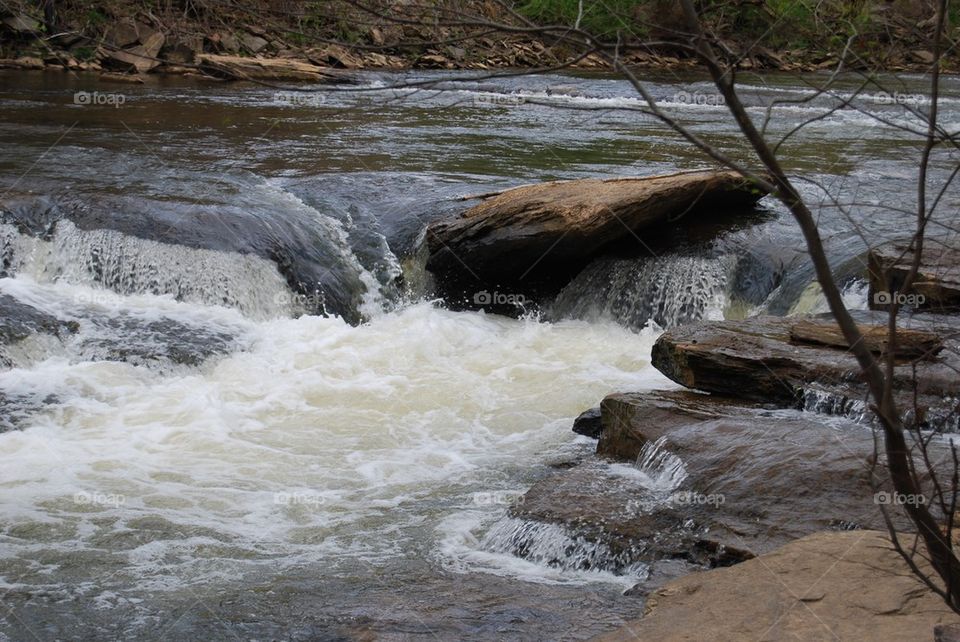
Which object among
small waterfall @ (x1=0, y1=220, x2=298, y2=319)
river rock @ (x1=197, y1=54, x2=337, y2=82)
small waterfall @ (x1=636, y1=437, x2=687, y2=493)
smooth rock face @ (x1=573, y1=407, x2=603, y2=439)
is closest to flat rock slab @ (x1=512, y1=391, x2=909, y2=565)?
small waterfall @ (x1=636, y1=437, x2=687, y2=493)

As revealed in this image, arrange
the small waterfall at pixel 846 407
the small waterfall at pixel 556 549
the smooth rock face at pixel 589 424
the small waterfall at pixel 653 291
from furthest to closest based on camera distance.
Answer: the small waterfall at pixel 653 291 < the smooth rock face at pixel 589 424 < the small waterfall at pixel 846 407 < the small waterfall at pixel 556 549

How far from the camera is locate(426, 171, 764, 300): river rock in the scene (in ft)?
28.9

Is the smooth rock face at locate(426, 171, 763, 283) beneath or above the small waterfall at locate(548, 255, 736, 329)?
above

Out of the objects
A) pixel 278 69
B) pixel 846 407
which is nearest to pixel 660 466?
pixel 846 407

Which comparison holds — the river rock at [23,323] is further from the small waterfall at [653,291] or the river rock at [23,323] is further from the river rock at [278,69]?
the river rock at [278,69]

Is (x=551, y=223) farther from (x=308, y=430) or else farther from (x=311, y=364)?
(x=308, y=430)

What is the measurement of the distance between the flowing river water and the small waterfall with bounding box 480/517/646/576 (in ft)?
0.04

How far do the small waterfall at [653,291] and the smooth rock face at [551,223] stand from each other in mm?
257

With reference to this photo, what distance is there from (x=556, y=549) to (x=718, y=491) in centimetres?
79

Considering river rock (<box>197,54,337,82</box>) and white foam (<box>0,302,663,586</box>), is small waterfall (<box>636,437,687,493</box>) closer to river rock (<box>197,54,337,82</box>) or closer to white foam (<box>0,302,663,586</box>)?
white foam (<box>0,302,663,586</box>)

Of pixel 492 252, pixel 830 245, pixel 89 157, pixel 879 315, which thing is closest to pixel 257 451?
pixel 492 252

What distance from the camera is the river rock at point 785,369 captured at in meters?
5.93

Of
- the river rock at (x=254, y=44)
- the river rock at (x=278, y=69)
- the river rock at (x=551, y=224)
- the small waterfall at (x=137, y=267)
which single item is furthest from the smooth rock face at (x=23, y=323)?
the river rock at (x=254, y=44)

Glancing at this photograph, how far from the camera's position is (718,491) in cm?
499
